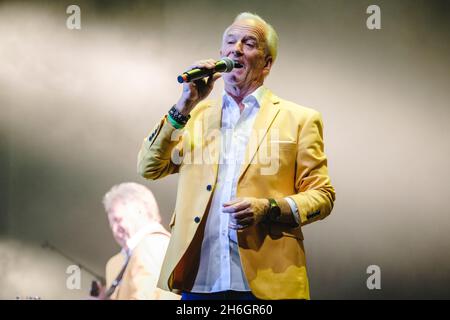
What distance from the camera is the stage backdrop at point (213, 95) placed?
3.24 m

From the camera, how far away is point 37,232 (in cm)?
344

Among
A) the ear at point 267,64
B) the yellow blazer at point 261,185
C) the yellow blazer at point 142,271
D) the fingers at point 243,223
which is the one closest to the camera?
the fingers at point 243,223

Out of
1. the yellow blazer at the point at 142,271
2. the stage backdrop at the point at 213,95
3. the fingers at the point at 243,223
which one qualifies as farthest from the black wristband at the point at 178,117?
the yellow blazer at the point at 142,271

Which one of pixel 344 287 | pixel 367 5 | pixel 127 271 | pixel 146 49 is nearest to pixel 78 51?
pixel 146 49

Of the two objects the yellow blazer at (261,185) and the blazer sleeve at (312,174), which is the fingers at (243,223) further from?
the blazer sleeve at (312,174)

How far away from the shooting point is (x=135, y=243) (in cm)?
332

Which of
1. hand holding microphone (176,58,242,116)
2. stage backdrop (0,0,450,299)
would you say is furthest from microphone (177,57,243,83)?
stage backdrop (0,0,450,299)

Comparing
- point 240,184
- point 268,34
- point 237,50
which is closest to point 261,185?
point 240,184

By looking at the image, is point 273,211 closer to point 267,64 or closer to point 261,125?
point 261,125

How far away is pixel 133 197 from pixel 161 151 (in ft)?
3.63

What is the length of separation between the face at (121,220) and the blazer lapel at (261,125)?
1.23 metres

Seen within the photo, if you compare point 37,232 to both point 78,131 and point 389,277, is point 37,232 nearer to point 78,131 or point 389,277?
point 78,131

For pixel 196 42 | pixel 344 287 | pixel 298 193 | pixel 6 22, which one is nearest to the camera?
pixel 298 193

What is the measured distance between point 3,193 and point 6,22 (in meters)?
0.98
